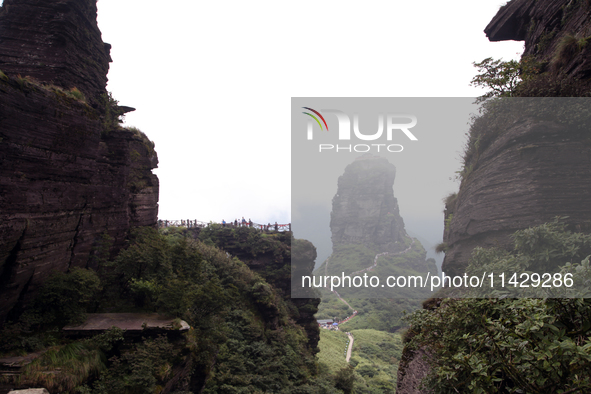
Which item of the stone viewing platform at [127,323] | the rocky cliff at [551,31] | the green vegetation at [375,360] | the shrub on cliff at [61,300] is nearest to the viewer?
the rocky cliff at [551,31]

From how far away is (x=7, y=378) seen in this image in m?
6.95

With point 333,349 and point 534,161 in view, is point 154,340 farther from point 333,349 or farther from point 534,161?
point 333,349

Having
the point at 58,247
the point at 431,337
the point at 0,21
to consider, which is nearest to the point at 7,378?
the point at 58,247

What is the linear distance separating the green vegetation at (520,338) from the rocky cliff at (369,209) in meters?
71.4

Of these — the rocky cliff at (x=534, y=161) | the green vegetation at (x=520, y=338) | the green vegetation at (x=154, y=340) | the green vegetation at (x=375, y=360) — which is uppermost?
the rocky cliff at (x=534, y=161)

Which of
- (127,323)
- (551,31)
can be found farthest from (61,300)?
(551,31)

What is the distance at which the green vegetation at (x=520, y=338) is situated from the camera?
3092 millimetres

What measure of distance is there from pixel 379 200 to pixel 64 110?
82040 millimetres

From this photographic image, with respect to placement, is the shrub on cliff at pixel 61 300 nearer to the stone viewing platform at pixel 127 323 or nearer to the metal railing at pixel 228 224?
the stone viewing platform at pixel 127 323

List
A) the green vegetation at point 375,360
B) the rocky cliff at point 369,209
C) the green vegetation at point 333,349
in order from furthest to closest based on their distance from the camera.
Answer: the rocky cliff at point 369,209, the green vegetation at point 333,349, the green vegetation at point 375,360

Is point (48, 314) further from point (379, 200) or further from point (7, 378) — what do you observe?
point (379, 200)

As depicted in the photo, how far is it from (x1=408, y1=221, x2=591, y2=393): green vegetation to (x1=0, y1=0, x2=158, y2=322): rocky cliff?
471 inches

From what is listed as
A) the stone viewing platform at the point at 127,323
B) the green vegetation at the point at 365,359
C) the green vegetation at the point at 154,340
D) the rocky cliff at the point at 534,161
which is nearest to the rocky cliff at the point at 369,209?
the green vegetation at the point at 365,359

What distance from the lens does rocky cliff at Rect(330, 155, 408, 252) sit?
267ft
